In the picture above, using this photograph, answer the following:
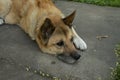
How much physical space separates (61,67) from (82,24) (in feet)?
5.03

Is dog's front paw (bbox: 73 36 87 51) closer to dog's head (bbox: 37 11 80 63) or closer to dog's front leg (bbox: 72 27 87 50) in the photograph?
dog's front leg (bbox: 72 27 87 50)

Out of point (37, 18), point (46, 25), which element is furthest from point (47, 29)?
point (37, 18)

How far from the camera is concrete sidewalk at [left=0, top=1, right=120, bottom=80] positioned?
5.51 meters

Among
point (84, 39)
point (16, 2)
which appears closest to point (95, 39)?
point (84, 39)

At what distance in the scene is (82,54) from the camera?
6016mm

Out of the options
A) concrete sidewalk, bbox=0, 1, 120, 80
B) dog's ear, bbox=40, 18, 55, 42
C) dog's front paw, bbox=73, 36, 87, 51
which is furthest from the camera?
dog's front paw, bbox=73, 36, 87, 51

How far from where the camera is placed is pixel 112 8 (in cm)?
772

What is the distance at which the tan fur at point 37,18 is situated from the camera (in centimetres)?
577

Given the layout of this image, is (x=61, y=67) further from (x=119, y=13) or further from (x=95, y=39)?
(x=119, y=13)

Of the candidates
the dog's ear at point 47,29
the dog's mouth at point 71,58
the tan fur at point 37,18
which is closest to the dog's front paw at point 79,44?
the tan fur at point 37,18

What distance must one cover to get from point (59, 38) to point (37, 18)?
672mm

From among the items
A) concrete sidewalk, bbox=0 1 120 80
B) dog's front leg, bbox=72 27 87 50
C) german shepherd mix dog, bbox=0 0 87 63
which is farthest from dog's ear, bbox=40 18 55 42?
dog's front leg, bbox=72 27 87 50

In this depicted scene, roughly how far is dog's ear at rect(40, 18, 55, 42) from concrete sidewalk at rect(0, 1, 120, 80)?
1.09 ft

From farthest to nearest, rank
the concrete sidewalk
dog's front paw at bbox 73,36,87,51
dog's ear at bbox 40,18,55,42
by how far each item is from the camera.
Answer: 1. dog's front paw at bbox 73,36,87,51
2. dog's ear at bbox 40,18,55,42
3. the concrete sidewalk
